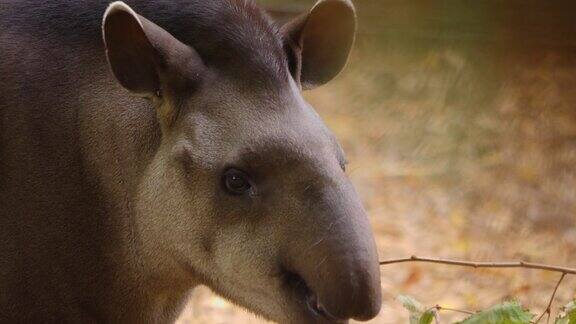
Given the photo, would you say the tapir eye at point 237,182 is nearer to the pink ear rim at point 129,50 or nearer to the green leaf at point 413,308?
the pink ear rim at point 129,50

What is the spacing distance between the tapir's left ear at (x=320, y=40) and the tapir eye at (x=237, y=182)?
→ 1.75ft

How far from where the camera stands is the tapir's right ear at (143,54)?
350 centimetres

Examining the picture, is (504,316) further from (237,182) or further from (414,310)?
(237,182)

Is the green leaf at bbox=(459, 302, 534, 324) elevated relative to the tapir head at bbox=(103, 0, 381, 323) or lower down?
elevated

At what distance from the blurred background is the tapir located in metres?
2.94

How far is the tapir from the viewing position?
3.33 metres

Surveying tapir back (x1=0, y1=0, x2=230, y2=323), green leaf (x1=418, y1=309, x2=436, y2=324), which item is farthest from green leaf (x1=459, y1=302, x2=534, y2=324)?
tapir back (x1=0, y1=0, x2=230, y2=323)

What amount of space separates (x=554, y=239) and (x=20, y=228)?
192 inches

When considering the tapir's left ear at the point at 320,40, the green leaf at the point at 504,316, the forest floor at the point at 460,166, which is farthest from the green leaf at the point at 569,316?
the forest floor at the point at 460,166

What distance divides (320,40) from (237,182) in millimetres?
779

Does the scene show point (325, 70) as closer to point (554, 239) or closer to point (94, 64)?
point (94, 64)

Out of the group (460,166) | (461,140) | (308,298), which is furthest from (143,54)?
(461,140)

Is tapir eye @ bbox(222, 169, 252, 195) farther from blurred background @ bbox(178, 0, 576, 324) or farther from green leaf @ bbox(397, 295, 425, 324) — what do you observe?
blurred background @ bbox(178, 0, 576, 324)

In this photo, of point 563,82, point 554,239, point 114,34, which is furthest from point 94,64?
point 563,82
